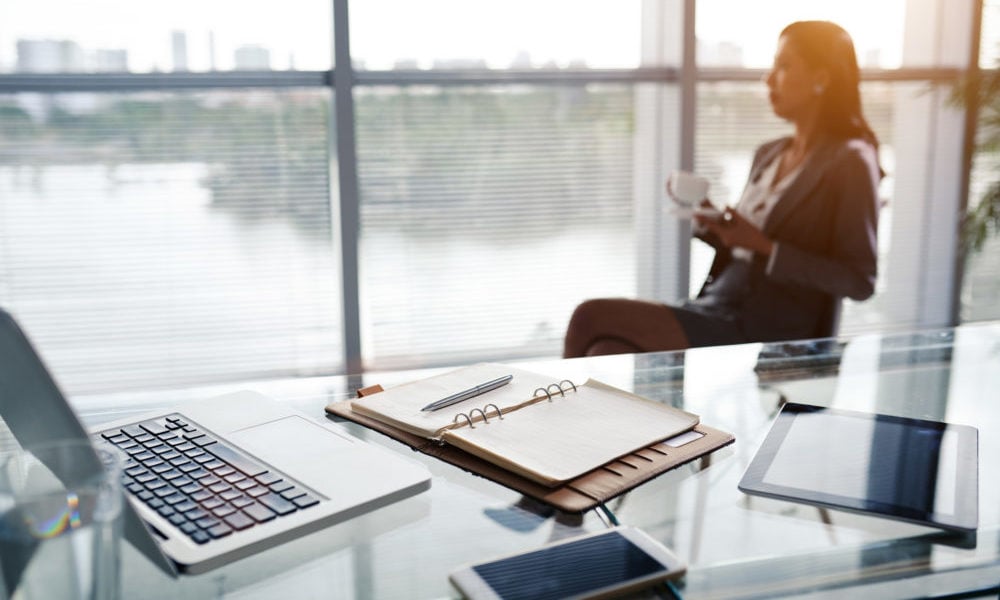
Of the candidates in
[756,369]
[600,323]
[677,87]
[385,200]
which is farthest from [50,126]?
[756,369]

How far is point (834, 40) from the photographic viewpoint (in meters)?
2.53

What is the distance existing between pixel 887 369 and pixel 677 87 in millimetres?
2381

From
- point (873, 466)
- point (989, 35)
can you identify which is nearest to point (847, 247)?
point (873, 466)

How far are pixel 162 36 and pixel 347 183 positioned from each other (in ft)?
2.47

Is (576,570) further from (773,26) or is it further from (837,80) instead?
(773,26)

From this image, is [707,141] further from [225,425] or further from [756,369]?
[225,425]

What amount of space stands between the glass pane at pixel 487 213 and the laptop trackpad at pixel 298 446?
7.63 ft

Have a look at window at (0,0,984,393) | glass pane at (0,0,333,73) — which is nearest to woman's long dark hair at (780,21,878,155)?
window at (0,0,984,393)

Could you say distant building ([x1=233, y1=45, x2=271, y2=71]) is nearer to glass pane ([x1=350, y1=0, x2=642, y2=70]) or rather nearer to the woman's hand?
glass pane ([x1=350, y1=0, x2=642, y2=70])

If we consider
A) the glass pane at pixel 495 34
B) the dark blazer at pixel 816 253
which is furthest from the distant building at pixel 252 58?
the dark blazer at pixel 816 253

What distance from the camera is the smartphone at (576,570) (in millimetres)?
714

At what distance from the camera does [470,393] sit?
3.76ft

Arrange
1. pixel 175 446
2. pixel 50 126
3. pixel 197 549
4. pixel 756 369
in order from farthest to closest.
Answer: pixel 50 126 < pixel 756 369 < pixel 175 446 < pixel 197 549

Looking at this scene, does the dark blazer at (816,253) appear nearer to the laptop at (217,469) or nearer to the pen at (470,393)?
the pen at (470,393)
